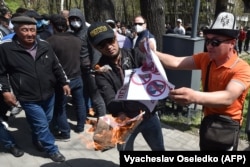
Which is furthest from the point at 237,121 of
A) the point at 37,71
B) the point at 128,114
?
the point at 37,71

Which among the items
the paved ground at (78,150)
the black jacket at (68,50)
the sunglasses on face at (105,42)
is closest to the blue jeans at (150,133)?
the sunglasses on face at (105,42)

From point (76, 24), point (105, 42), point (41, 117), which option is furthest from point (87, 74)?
point (105, 42)

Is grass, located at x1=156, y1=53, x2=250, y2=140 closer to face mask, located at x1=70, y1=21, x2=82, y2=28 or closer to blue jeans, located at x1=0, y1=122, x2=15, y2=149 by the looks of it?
face mask, located at x1=70, y1=21, x2=82, y2=28

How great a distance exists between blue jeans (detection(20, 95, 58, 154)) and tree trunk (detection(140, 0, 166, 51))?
11.3 ft

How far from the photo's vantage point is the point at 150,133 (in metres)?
3.04

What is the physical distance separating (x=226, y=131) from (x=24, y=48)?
2.46 metres

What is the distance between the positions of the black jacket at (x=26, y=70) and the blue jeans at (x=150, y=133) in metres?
1.29

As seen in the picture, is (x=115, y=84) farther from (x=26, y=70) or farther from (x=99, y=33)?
(x=26, y=70)

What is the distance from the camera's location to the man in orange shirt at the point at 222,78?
1.95 m

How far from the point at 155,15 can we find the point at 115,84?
4.48 meters

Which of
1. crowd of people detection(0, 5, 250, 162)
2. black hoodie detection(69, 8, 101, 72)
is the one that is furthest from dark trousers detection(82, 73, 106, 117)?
black hoodie detection(69, 8, 101, 72)

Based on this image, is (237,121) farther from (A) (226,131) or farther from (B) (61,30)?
(B) (61,30)

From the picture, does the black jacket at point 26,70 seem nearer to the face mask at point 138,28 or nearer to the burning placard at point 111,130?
the burning placard at point 111,130

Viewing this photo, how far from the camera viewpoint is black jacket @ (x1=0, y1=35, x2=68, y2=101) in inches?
140
